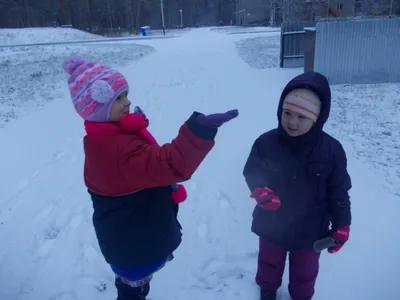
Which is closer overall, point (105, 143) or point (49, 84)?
point (105, 143)

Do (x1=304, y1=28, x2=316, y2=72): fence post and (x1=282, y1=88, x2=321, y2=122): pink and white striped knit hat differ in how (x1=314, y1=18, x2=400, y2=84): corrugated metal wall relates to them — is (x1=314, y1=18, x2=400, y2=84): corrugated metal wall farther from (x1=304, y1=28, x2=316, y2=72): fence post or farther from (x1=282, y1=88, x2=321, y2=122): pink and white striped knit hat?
(x1=282, y1=88, x2=321, y2=122): pink and white striped knit hat

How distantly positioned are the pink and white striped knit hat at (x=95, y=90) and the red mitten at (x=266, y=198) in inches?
35.3

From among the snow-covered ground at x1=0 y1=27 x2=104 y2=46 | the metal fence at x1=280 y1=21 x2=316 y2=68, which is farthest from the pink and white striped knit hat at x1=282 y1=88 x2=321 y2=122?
the snow-covered ground at x1=0 y1=27 x2=104 y2=46

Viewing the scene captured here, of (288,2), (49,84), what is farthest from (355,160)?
(288,2)

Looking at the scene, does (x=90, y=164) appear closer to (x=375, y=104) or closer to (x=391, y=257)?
(x=391, y=257)

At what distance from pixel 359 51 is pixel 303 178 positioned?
792cm

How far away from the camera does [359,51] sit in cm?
856

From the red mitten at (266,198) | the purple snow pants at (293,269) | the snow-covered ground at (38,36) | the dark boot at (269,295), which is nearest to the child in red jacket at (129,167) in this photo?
the red mitten at (266,198)

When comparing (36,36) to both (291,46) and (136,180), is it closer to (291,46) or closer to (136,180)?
(291,46)

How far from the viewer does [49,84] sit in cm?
981

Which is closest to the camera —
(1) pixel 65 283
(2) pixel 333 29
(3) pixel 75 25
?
(1) pixel 65 283

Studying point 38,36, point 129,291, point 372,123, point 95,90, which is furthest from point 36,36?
point 95,90

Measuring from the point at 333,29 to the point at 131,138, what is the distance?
829 centimetres

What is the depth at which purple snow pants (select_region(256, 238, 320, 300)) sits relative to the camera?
2.14m
